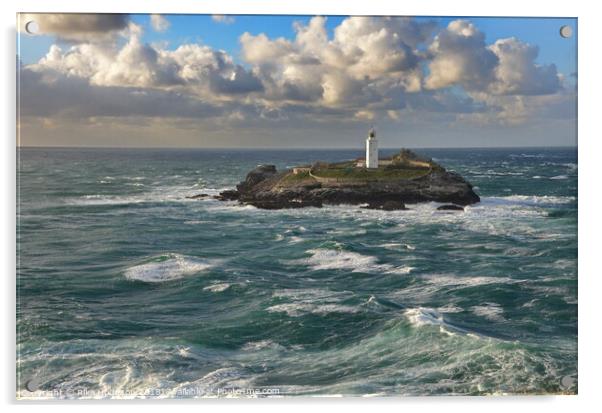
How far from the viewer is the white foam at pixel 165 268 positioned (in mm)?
9438

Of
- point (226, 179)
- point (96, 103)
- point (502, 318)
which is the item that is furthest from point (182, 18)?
point (502, 318)

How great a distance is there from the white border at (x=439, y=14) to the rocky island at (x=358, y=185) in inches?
78.9

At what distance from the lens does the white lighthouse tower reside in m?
9.57

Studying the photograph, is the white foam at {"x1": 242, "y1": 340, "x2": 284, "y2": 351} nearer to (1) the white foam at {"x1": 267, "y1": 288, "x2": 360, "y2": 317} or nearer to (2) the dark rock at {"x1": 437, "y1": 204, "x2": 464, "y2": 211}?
(1) the white foam at {"x1": 267, "y1": 288, "x2": 360, "y2": 317}

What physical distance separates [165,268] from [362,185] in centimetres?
334

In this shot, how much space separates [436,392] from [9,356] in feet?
17.0

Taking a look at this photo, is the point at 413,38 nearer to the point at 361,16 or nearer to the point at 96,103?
the point at 361,16

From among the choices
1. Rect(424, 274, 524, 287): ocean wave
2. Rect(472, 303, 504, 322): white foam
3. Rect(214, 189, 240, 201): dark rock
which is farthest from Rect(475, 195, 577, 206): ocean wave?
Rect(214, 189, 240, 201): dark rock

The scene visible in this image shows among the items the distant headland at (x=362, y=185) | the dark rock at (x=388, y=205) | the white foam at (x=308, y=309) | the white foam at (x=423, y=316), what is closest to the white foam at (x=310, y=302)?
the white foam at (x=308, y=309)

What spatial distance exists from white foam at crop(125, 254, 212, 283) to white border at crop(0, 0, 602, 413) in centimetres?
182

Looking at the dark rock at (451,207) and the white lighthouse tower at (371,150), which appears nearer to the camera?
the white lighthouse tower at (371,150)

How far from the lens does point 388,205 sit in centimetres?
1049

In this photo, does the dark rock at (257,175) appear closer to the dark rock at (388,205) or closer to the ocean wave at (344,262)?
the ocean wave at (344,262)

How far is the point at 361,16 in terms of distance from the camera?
8.54m
